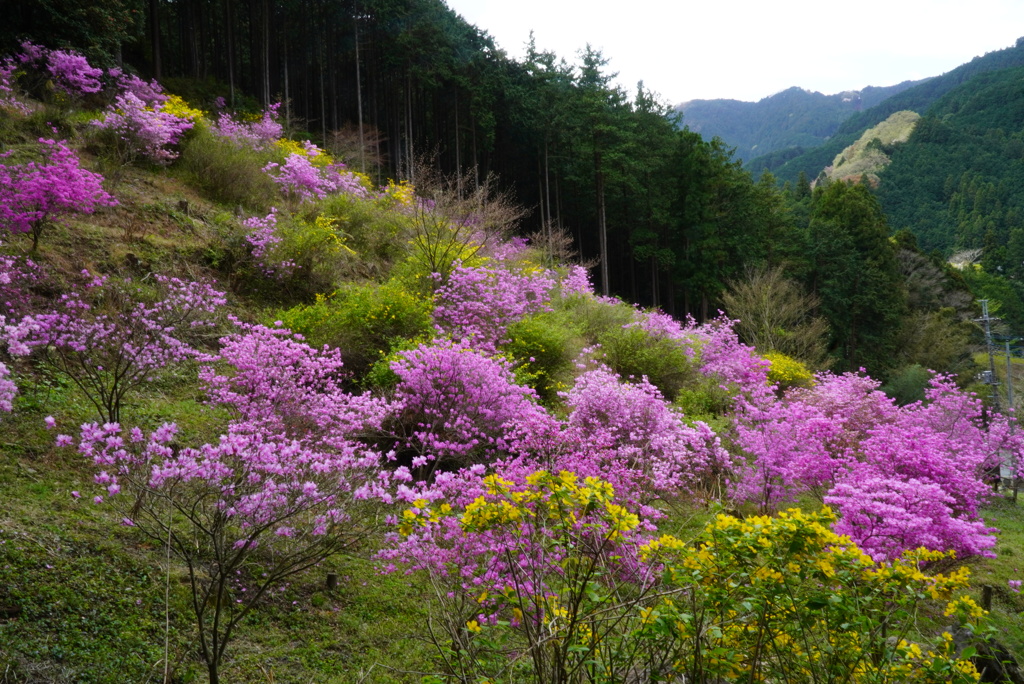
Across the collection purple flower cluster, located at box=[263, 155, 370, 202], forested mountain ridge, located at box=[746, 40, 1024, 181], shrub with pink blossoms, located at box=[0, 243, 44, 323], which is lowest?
shrub with pink blossoms, located at box=[0, 243, 44, 323]

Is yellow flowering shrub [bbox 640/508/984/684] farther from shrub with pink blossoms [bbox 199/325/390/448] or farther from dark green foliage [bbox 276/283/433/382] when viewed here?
dark green foliage [bbox 276/283/433/382]

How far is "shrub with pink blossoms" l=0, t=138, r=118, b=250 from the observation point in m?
7.94

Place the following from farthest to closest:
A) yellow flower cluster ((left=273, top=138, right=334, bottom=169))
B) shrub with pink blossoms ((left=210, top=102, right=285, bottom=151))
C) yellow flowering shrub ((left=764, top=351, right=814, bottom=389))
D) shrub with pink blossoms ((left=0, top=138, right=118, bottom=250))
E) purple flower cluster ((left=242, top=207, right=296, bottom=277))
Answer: yellow flowering shrub ((left=764, top=351, right=814, bottom=389))
yellow flower cluster ((left=273, top=138, right=334, bottom=169))
shrub with pink blossoms ((left=210, top=102, right=285, bottom=151))
purple flower cluster ((left=242, top=207, right=296, bottom=277))
shrub with pink blossoms ((left=0, top=138, right=118, bottom=250))

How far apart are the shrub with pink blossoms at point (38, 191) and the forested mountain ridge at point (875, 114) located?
305 feet

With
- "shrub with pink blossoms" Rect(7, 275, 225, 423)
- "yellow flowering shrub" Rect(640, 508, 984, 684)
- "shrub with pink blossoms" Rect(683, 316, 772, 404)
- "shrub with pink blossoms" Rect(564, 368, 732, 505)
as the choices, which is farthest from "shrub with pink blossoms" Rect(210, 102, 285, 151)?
"yellow flowering shrub" Rect(640, 508, 984, 684)

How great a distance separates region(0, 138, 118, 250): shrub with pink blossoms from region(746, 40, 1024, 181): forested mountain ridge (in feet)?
305

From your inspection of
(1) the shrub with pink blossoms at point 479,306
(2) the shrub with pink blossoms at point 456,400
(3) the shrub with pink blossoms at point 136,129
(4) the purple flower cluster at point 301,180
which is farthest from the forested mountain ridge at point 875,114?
(2) the shrub with pink blossoms at point 456,400

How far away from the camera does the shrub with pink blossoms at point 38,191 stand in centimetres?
794

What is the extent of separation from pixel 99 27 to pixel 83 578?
16.1 m

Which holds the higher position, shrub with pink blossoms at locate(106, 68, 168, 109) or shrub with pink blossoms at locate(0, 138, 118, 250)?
shrub with pink blossoms at locate(106, 68, 168, 109)

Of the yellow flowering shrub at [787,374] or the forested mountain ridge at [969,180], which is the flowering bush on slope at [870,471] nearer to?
the yellow flowering shrub at [787,374]

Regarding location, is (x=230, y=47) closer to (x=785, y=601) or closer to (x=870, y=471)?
(x=870, y=471)

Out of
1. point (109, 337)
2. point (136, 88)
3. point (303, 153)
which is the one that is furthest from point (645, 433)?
point (136, 88)

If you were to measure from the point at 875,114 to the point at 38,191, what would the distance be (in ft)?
430
